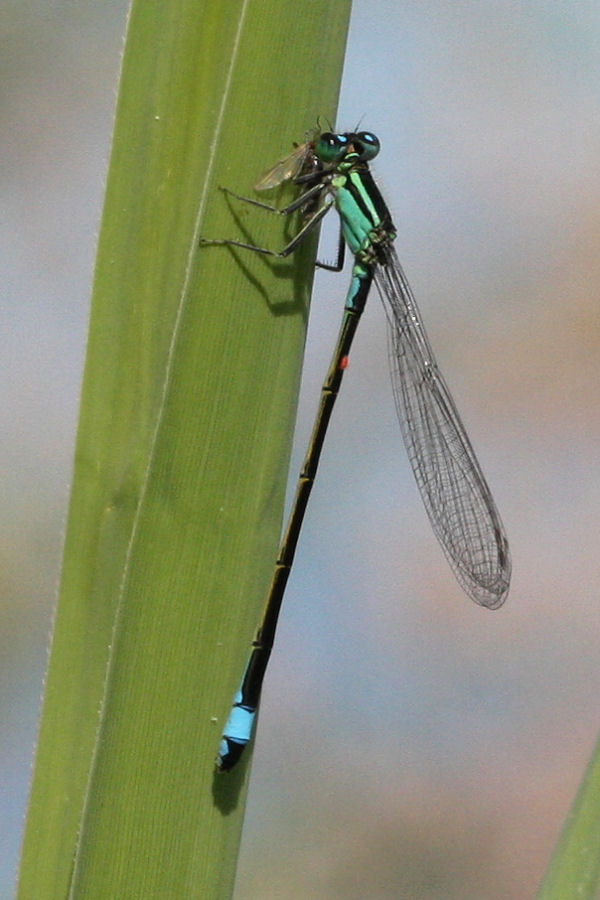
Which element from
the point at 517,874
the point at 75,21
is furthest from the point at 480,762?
the point at 75,21

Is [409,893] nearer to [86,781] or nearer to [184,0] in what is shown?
[86,781]

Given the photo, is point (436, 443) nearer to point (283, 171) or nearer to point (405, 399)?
point (405, 399)

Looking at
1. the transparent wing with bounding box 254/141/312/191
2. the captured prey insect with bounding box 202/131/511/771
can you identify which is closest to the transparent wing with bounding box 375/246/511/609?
the captured prey insect with bounding box 202/131/511/771

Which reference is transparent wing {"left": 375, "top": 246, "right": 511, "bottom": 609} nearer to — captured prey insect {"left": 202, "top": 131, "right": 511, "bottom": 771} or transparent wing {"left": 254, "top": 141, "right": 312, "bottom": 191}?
captured prey insect {"left": 202, "top": 131, "right": 511, "bottom": 771}

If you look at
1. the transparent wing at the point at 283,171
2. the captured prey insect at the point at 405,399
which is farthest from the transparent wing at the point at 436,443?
the transparent wing at the point at 283,171

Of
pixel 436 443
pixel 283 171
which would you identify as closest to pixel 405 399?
pixel 436 443

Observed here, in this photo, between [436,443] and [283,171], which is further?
[436,443]
